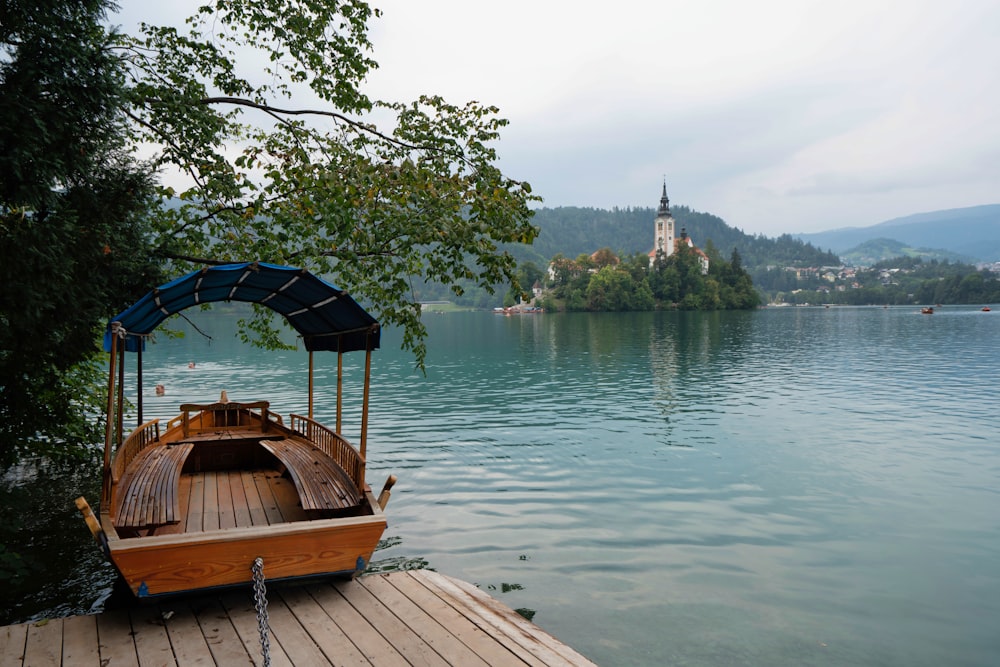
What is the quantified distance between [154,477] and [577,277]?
6102 inches

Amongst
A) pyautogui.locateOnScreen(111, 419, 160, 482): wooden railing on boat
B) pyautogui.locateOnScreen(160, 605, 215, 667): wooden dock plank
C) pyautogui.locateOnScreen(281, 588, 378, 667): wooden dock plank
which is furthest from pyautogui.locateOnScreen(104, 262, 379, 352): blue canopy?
pyautogui.locateOnScreen(281, 588, 378, 667): wooden dock plank

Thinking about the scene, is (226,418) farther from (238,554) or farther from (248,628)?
(248,628)

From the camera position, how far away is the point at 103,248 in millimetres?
8750

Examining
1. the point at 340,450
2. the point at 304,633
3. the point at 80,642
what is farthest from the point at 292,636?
the point at 340,450

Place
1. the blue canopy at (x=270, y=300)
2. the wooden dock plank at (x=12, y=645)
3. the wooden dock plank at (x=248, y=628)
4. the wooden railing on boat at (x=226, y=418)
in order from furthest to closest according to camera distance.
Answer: the wooden railing on boat at (x=226, y=418) → the blue canopy at (x=270, y=300) → the wooden dock plank at (x=248, y=628) → the wooden dock plank at (x=12, y=645)

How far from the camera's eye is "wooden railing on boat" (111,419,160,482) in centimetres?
799

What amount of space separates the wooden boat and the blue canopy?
27mm

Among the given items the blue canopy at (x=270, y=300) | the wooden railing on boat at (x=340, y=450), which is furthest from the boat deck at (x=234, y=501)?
the blue canopy at (x=270, y=300)

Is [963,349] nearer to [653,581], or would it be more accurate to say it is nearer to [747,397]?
[747,397]

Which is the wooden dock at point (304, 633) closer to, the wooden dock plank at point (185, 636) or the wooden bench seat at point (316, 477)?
the wooden dock plank at point (185, 636)

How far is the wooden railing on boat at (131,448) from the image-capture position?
315 inches

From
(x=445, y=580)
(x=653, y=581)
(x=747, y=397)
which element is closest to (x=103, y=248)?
(x=445, y=580)

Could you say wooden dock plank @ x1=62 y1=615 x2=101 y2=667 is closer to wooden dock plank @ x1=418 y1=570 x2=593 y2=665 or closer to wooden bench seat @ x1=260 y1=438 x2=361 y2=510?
wooden bench seat @ x1=260 y1=438 x2=361 y2=510

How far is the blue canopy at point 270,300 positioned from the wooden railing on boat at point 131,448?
4.50ft
